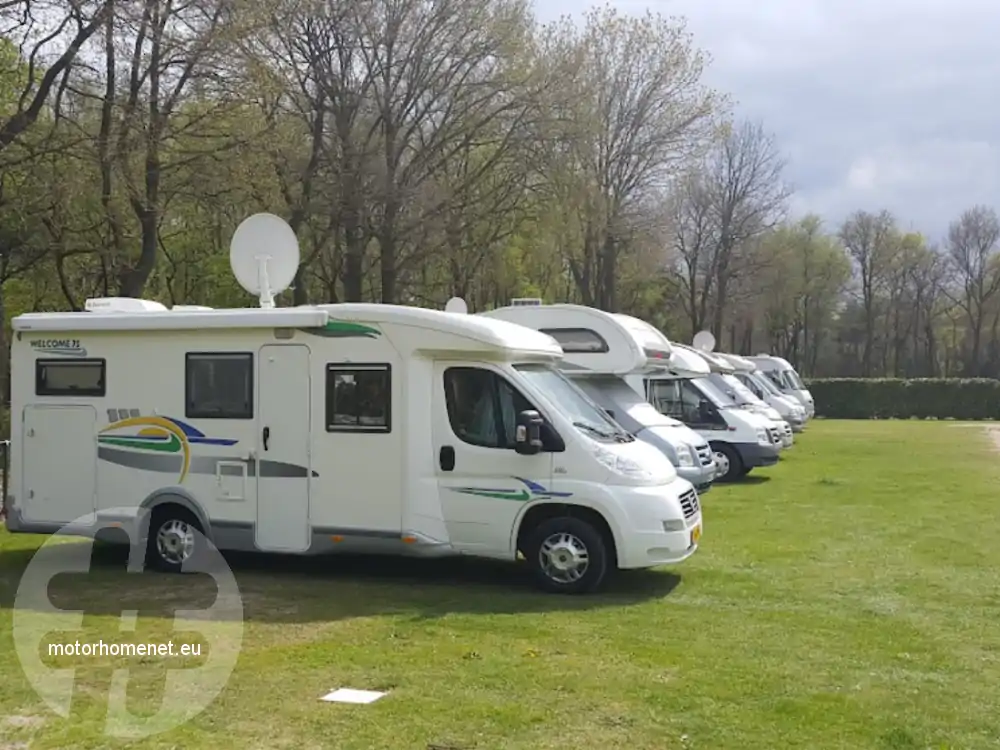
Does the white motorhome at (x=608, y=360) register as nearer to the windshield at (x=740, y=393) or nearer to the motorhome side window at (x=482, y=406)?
the motorhome side window at (x=482, y=406)

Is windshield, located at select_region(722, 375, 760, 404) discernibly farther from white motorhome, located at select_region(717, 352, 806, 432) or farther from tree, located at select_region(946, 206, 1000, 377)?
tree, located at select_region(946, 206, 1000, 377)

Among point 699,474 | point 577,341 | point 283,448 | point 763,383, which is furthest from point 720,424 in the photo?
point 763,383

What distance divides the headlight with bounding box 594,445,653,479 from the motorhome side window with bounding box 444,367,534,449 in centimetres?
72

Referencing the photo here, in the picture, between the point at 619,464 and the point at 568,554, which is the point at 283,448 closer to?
the point at 568,554

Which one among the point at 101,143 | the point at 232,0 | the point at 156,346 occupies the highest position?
the point at 232,0

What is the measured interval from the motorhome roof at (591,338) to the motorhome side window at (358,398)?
509 cm

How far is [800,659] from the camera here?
769cm

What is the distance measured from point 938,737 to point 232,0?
15472 mm

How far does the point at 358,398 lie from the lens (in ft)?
33.8

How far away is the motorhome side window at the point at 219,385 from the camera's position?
1059cm

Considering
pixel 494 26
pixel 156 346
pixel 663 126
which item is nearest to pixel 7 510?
pixel 156 346

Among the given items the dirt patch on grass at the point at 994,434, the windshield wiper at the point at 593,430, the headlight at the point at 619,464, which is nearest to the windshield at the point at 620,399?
the windshield wiper at the point at 593,430

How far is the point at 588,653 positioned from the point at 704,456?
891 cm

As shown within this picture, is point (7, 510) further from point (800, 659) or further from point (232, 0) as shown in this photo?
point (232, 0)
